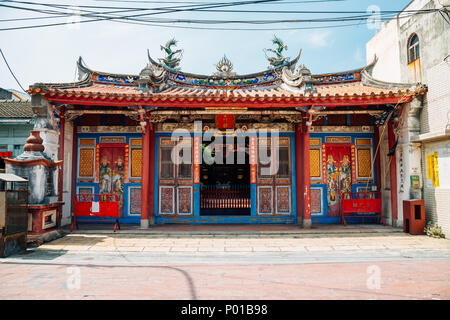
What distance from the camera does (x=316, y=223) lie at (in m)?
8.78

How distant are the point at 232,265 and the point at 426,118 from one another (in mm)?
6390

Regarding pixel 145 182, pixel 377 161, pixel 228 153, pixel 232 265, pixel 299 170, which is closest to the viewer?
pixel 232 265

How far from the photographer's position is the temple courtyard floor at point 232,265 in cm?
369

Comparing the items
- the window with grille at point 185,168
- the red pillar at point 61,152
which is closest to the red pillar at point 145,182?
the window with grille at point 185,168

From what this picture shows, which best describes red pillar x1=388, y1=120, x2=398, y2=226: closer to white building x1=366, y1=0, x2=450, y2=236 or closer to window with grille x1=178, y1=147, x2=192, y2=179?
white building x1=366, y1=0, x2=450, y2=236

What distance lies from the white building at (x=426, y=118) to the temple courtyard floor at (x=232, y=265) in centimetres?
123

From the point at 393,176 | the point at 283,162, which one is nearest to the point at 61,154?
the point at 283,162

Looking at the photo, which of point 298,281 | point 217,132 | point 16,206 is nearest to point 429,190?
point 298,281

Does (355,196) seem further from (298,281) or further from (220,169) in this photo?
(220,169)

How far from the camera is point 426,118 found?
24.2 feet

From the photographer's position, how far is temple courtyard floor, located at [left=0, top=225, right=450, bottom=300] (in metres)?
3.69

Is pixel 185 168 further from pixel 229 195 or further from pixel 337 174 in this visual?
pixel 337 174

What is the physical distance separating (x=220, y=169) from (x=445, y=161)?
1000 centimetres

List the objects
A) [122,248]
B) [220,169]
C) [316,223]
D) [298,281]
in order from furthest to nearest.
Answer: [220,169]
[316,223]
[122,248]
[298,281]
